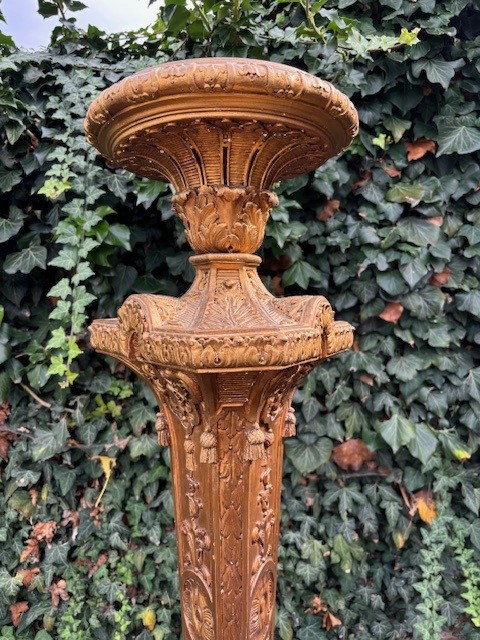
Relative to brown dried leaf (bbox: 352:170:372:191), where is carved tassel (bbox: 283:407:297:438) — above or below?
below

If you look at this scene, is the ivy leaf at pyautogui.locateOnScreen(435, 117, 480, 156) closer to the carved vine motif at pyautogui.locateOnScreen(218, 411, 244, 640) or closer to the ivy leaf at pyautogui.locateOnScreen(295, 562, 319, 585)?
the carved vine motif at pyautogui.locateOnScreen(218, 411, 244, 640)

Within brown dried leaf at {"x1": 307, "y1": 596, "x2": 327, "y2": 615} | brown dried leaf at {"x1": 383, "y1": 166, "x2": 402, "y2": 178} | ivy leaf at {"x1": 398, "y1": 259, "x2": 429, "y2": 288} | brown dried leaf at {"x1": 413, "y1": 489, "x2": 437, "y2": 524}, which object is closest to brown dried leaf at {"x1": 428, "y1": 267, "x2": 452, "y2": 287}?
ivy leaf at {"x1": 398, "y1": 259, "x2": 429, "y2": 288}

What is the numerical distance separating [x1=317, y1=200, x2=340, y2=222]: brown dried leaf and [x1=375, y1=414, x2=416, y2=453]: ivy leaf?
717mm

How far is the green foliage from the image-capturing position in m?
1.37

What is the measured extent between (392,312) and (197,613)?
1.05m

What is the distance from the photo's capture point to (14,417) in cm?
147

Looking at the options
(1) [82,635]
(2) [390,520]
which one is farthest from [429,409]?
(1) [82,635]

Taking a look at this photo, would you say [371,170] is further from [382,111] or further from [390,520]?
[390,520]

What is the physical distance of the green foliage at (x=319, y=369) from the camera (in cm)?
137

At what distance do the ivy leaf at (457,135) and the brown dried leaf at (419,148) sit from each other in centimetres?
4

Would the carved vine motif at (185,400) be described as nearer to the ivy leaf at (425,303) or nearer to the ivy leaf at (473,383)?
the ivy leaf at (425,303)

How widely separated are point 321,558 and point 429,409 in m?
0.63

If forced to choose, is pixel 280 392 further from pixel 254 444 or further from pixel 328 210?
pixel 328 210

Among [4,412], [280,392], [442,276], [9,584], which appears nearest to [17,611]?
[9,584]
